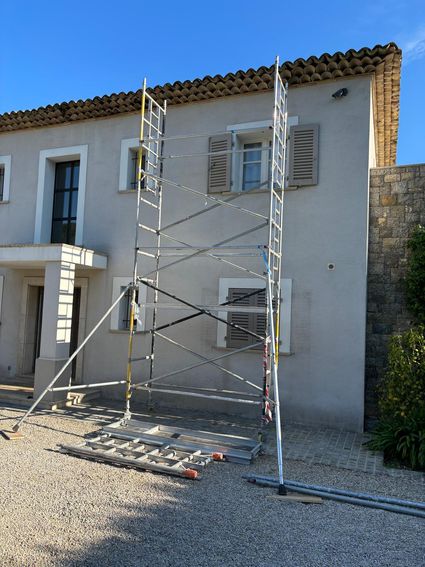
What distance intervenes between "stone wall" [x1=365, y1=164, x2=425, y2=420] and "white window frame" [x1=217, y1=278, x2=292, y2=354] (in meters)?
1.35

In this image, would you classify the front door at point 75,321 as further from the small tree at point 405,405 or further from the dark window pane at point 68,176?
the small tree at point 405,405

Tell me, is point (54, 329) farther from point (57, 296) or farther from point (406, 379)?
point (406, 379)

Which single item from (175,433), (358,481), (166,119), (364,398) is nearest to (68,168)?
(166,119)

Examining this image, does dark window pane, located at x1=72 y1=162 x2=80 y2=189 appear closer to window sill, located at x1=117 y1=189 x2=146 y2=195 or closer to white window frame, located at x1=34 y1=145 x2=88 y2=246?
white window frame, located at x1=34 y1=145 x2=88 y2=246

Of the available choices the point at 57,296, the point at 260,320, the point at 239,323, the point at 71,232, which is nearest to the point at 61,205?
the point at 71,232

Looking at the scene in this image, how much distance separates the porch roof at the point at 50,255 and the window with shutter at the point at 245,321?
2777mm

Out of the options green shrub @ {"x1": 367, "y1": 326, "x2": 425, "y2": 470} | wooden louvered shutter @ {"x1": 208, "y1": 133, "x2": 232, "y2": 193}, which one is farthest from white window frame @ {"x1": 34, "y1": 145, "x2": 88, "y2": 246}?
green shrub @ {"x1": 367, "y1": 326, "x2": 425, "y2": 470}

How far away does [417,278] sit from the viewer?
7152 millimetres

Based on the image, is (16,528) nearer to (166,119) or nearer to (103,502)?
(103,502)

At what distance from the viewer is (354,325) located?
7.25 meters

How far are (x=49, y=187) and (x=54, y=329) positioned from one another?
12.0ft

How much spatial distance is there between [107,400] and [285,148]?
5818mm

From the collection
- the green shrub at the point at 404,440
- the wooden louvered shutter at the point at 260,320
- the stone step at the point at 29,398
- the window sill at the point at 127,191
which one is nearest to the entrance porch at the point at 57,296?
the stone step at the point at 29,398

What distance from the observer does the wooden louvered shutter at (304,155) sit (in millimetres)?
7711
